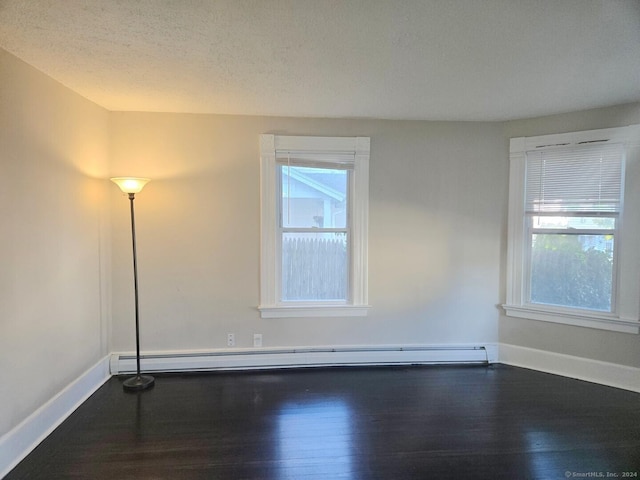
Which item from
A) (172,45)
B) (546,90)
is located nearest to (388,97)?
(546,90)

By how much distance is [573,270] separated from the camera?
3330mm

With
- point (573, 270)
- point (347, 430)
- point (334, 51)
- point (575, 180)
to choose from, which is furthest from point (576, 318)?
point (334, 51)

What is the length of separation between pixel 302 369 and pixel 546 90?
302 centimetres

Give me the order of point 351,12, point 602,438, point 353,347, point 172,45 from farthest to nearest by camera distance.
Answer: point 353,347 < point 602,438 < point 172,45 < point 351,12

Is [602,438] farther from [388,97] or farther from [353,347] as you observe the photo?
[388,97]

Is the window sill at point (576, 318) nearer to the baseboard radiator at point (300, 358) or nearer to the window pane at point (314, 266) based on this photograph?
the baseboard radiator at point (300, 358)

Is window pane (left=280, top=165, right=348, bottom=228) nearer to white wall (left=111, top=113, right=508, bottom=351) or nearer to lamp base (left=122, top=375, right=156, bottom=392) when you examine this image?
white wall (left=111, top=113, right=508, bottom=351)

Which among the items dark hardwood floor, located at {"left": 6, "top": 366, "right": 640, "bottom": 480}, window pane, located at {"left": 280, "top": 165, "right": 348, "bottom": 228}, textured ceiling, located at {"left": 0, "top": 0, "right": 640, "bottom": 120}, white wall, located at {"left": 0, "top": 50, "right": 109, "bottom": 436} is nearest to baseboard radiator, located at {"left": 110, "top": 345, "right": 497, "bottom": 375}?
dark hardwood floor, located at {"left": 6, "top": 366, "right": 640, "bottom": 480}

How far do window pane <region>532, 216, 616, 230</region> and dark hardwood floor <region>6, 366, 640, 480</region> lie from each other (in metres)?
1.35

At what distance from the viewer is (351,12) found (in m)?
1.69

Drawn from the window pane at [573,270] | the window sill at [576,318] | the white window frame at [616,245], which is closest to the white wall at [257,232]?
the white window frame at [616,245]

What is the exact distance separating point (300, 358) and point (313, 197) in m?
1.52

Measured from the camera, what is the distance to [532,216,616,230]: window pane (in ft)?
10.4

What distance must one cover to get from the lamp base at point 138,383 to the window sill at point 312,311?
1064mm
